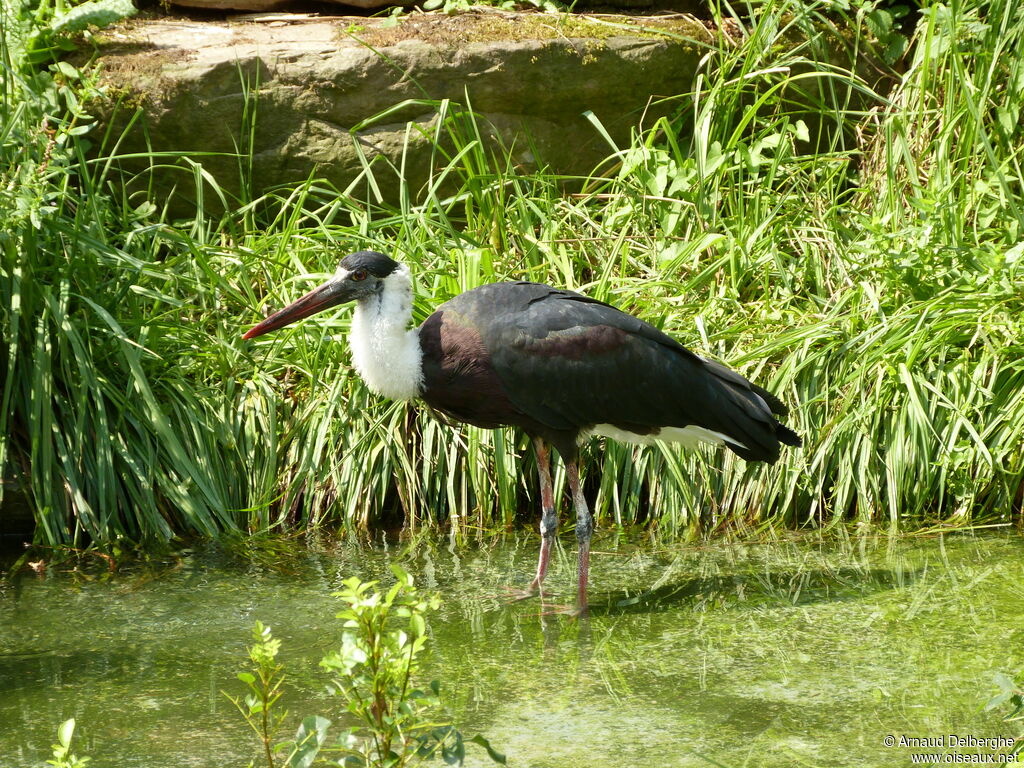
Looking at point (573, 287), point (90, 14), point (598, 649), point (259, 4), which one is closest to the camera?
point (598, 649)

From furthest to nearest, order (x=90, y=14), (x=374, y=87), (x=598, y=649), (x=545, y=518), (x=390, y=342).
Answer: (x=374, y=87), (x=90, y=14), (x=545, y=518), (x=390, y=342), (x=598, y=649)

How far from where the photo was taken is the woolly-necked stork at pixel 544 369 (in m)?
4.42

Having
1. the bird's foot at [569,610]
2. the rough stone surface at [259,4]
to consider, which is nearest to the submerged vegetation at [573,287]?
the bird's foot at [569,610]

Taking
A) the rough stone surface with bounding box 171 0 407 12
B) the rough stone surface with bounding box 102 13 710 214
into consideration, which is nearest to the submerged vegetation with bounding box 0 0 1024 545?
the rough stone surface with bounding box 102 13 710 214

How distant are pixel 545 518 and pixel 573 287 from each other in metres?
1.50

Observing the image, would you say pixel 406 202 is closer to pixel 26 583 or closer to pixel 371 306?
pixel 371 306

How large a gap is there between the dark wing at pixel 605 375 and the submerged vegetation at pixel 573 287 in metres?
0.63

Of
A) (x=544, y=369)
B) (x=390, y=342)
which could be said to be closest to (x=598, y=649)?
(x=544, y=369)

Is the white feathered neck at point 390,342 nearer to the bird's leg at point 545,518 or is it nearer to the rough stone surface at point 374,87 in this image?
the bird's leg at point 545,518

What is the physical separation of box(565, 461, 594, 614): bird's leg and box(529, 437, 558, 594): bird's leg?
12 centimetres

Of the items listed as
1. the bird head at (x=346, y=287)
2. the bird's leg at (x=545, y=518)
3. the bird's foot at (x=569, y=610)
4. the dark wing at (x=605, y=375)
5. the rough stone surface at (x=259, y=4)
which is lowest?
the bird's foot at (x=569, y=610)

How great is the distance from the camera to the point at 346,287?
458 centimetres

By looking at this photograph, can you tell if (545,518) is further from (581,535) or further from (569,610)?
(569,610)

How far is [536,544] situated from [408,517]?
58 centimetres
